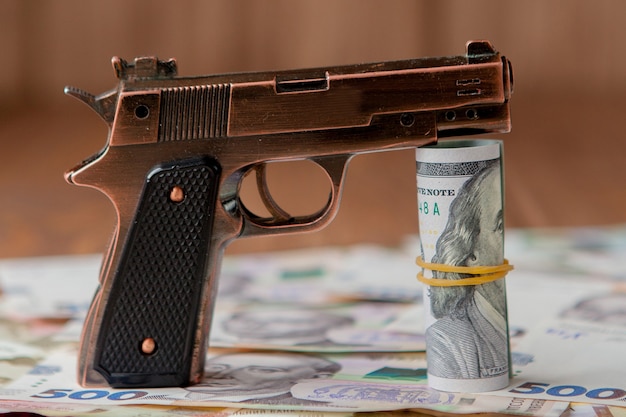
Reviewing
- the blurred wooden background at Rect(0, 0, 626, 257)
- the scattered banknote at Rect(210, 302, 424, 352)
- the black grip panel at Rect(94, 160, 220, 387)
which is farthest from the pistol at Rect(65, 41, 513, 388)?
the blurred wooden background at Rect(0, 0, 626, 257)

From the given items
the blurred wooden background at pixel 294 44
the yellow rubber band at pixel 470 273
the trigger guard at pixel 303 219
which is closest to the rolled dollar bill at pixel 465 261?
the yellow rubber band at pixel 470 273

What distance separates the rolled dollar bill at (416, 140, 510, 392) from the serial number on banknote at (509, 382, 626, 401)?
0.11ft

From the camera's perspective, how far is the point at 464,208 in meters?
1.45

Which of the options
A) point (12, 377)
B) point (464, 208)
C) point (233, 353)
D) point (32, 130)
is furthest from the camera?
point (32, 130)

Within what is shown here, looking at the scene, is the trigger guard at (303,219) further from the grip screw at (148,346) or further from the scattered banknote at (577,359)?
the scattered banknote at (577,359)

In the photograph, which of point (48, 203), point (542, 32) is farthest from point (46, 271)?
point (542, 32)

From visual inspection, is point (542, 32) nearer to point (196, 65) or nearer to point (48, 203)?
point (196, 65)

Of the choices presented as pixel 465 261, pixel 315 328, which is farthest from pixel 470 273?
pixel 315 328

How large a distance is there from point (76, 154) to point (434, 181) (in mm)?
2595

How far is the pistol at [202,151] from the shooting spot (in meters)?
1.45

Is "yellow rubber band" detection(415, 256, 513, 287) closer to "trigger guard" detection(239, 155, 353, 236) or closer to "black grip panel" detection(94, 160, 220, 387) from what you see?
"trigger guard" detection(239, 155, 353, 236)

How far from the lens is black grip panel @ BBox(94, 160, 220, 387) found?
1505mm

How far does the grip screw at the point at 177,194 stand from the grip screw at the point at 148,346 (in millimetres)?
213

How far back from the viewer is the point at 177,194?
150 cm
